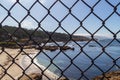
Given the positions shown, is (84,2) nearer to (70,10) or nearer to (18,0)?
(70,10)

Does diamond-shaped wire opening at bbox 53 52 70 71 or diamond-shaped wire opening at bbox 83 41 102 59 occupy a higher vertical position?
diamond-shaped wire opening at bbox 83 41 102 59

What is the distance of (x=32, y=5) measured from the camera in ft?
8.39

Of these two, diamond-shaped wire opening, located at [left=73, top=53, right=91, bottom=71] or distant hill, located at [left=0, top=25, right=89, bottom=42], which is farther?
diamond-shaped wire opening, located at [left=73, top=53, right=91, bottom=71]

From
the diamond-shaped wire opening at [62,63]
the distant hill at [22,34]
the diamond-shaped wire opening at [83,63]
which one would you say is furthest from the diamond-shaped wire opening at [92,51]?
the diamond-shaped wire opening at [62,63]

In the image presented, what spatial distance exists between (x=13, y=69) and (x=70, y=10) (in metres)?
32.5

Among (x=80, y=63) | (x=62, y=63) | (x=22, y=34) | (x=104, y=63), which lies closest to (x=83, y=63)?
(x=80, y=63)

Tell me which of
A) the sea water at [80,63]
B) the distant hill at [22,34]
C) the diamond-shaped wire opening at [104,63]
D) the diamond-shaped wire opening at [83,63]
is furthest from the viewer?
the diamond-shaped wire opening at [83,63]

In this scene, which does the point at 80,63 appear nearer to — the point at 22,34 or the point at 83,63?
the point at 83,63

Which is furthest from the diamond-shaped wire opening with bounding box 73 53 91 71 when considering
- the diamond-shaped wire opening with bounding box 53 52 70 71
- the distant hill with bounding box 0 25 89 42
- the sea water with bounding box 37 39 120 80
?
the distant hill with bounding box 0 25 89 42

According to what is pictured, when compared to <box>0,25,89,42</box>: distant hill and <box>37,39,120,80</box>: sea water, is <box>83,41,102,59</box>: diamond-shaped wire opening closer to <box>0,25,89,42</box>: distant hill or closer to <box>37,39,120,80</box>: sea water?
<box>0,25,89,42</box>: distant hill

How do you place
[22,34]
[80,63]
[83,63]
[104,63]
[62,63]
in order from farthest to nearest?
1. [22,34]
2. [62,63]
3. [80,63]
4. [83,63]
5. [104,63]

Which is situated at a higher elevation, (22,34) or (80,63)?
(22,34)

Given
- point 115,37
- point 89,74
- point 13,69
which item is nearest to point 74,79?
point 89,74

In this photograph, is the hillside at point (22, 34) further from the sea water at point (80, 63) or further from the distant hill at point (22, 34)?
the sea water at point (80, 63)
